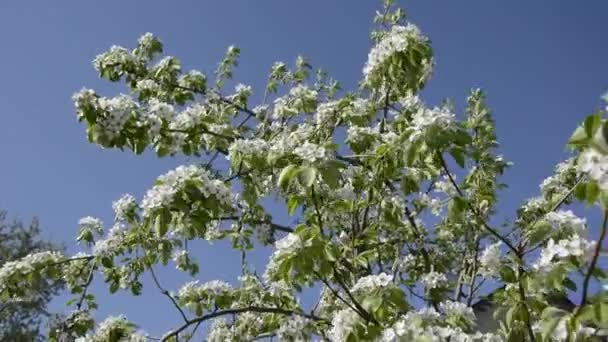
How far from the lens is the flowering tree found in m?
2.71

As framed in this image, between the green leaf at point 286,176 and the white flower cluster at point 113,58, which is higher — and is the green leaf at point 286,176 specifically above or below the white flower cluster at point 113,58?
below

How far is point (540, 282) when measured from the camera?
8.73 ft

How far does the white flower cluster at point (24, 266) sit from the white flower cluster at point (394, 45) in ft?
7.91

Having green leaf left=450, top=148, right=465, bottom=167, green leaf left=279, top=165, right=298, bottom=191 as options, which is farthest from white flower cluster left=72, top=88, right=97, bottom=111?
green leaf left=450, top=148, right=465, bottom=167

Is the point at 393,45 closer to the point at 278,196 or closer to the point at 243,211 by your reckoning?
the point at 278,196

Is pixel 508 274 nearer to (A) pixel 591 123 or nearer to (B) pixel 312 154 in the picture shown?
(B) pixel 312 154

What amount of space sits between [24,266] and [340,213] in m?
2.03

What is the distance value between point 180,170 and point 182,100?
8.71 ft

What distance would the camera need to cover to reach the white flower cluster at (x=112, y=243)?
4449mm

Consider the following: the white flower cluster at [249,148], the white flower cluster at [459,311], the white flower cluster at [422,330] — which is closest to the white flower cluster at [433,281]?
the white flower cluster at [459,311]

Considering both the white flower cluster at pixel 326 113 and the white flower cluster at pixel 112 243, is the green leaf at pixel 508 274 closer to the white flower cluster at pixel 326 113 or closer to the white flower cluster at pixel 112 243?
the white flower cluster at pixel 326 113

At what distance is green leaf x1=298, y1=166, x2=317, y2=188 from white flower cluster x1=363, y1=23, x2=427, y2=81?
3.40ft

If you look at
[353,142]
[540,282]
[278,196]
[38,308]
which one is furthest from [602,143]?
[38,308]

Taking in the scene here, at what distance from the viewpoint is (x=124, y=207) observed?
4.49 m
